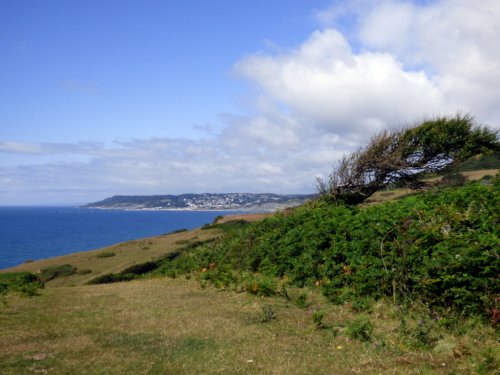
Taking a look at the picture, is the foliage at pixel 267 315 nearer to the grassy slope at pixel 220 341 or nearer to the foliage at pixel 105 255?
the grassy slope at pixel 220 341

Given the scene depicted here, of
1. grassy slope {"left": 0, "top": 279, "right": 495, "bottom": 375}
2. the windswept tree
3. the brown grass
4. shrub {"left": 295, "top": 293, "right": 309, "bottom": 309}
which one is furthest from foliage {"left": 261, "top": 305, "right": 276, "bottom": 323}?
the brown grass

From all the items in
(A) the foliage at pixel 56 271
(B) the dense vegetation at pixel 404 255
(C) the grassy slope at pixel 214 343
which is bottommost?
(A) the foliage at pixel 56 271

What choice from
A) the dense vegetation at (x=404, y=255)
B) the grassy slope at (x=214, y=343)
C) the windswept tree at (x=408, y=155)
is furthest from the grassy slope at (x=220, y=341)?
the windswept tree at (x=408, y=155)

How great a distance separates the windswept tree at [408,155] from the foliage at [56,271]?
18874 millimetres

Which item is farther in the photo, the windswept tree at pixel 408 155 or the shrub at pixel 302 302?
the windswept tree at pixel 408 155

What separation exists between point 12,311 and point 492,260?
10.3 meters

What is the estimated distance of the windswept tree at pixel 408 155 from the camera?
2356 centimetres

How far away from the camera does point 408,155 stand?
25.6m

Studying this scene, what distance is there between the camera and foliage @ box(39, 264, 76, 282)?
30309mm

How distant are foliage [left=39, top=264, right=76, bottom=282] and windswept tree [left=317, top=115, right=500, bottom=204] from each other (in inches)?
743

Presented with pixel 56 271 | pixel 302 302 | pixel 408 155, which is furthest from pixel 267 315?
pixel 56 271

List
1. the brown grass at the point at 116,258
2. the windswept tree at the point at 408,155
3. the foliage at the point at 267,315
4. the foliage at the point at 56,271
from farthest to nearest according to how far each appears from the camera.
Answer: the brown grass at the point at 116,258 < the foliage at the point at 56,271 < the windswept tree at the point at 408,155 < the foliage at the point at 267,315

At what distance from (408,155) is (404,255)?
18.8 meters

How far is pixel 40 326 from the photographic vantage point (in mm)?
9055
